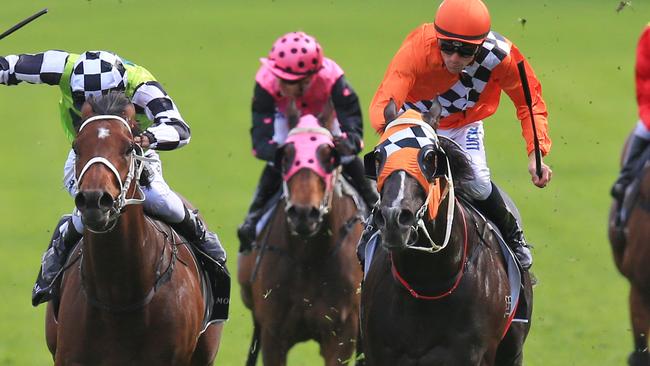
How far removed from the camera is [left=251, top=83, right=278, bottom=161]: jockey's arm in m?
7.98

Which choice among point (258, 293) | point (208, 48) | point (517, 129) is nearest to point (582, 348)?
point (258, 293)

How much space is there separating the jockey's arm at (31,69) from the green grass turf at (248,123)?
315cm

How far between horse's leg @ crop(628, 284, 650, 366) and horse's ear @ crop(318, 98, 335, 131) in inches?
72.7

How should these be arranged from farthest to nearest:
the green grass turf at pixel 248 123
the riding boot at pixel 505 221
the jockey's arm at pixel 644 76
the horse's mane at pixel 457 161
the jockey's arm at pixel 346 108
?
the green grass turf at pixel 248 123 < the jockey's arm at pixel 346 108 < the jockey's arm at pixel 644 76 < the riding boot at pixel 505 221 < the horse's mane at pixel 457 161

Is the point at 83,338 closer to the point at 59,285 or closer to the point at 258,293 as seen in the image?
the point at 59,285

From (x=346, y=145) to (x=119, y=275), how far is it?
6.08 ft

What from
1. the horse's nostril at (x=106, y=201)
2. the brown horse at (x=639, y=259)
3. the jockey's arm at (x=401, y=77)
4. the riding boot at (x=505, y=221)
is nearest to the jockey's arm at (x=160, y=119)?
the horse's nostril at (x=106, y=201)

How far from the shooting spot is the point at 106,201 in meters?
5.58

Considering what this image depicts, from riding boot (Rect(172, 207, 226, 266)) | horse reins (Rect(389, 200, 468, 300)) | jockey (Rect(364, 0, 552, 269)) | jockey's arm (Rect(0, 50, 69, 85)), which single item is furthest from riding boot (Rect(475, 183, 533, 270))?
jockey's arm (Rect(0, 50, 69, 85))

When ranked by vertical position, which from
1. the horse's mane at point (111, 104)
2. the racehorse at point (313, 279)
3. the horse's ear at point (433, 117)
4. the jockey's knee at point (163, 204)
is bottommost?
the racehorse at point (313, 279)

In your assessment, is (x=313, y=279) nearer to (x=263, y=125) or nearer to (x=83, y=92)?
(x=263, y=125)

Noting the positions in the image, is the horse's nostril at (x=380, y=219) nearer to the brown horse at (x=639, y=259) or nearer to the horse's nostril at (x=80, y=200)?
A: the horse's nostril at (x=80, y=200)

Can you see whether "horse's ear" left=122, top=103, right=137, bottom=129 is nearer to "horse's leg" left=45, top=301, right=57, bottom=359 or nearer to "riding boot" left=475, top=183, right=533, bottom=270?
"horse's leg" left=45, top=301, right=57, bottom=359

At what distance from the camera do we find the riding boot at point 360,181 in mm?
8305
